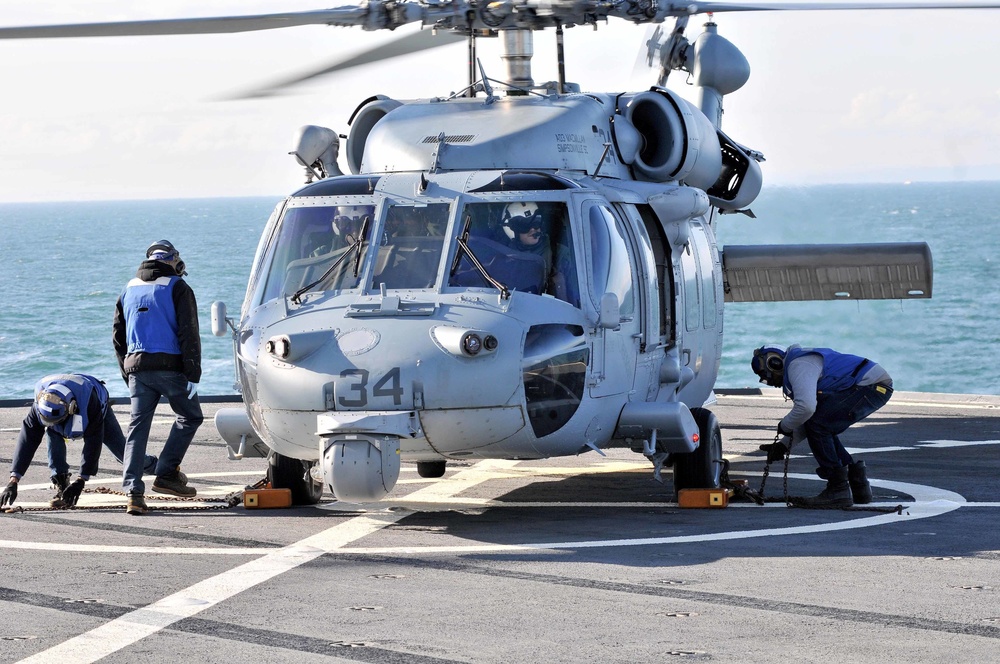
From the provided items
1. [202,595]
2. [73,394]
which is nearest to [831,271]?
[73,394]

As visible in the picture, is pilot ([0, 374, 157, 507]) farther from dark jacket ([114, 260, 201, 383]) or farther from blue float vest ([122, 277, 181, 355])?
blue float vest ([122, 277, 181, 355])

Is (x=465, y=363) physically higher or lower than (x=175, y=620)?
higher

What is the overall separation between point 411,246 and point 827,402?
10.7ft

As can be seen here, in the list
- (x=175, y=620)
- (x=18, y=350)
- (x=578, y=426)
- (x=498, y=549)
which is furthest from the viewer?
(x=18, y=350)

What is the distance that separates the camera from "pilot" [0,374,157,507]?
1114cm

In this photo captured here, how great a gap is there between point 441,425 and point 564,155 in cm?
275

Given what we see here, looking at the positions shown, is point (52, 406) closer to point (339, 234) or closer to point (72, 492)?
point (72, 492)

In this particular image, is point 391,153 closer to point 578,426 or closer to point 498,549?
point 578,426

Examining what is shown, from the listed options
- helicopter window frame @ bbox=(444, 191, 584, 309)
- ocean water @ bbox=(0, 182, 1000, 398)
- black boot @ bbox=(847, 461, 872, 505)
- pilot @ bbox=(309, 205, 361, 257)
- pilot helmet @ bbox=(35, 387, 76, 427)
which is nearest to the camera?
helicopter window frame @ bbox=(444, 191, 584, 309)

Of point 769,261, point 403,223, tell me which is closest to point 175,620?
point 403,223

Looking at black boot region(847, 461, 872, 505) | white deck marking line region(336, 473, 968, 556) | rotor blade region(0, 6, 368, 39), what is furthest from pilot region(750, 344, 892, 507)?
rotor blade region(0, 6, 368, 39)

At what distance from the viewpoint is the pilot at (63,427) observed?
36.6ft

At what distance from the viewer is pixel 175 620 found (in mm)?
7586

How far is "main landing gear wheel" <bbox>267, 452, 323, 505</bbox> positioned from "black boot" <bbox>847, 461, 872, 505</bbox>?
3.91 m
